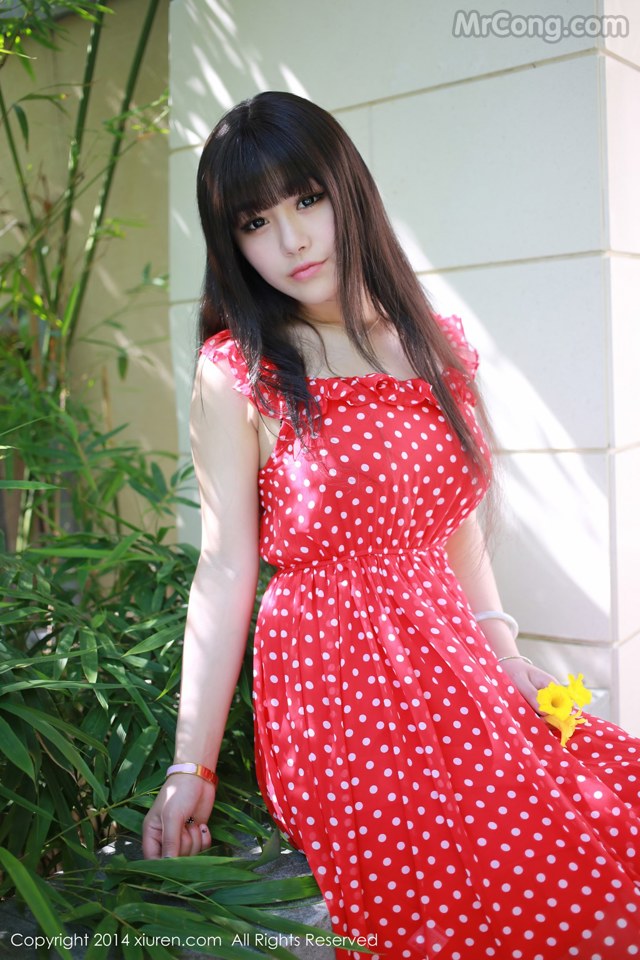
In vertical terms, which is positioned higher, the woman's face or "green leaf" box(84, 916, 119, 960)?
the woman's face

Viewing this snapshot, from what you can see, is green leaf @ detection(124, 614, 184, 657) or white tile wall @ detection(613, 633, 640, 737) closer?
green leaf @ detection(124, 614, 184, 657)

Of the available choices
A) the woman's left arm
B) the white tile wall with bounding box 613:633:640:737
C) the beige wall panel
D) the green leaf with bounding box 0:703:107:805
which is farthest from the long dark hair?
the beige wall panel

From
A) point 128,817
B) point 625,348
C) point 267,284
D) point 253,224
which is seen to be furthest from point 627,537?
point 128,817

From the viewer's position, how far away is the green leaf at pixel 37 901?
1.05 m

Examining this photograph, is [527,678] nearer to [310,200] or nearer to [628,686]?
[628,686]

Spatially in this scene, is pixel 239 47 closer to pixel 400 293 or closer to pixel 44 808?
pixel 400 293

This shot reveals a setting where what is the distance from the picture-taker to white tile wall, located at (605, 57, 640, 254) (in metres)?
1.90

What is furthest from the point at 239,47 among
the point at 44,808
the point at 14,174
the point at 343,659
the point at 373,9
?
the point at 44,808

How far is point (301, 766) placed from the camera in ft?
4.63

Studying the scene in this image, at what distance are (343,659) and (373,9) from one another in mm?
1486

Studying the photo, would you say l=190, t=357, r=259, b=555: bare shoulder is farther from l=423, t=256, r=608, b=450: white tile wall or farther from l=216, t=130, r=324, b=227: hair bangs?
l=423, t=256, r=608, b=450: white tile wall

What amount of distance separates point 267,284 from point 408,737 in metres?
0.77

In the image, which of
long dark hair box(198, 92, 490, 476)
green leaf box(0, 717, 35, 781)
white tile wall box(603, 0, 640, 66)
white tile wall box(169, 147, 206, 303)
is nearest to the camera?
green leaf box(0, 717, 35, 781)

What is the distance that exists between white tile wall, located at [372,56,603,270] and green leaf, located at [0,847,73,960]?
1478 millimetres
